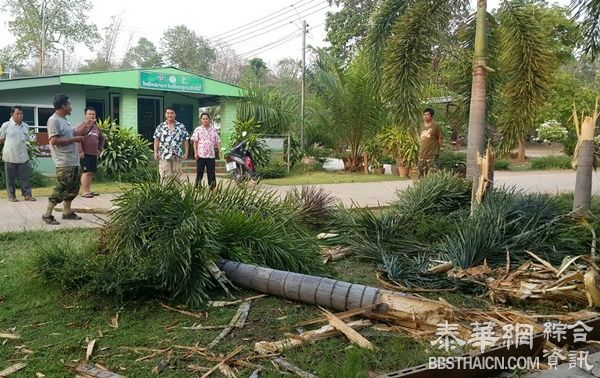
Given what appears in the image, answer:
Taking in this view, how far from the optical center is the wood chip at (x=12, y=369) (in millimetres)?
2982

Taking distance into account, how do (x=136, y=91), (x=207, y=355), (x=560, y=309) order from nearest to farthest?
(x=207, y=355) < (x=560, y=309) < (x=136, y=91)

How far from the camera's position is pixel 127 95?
59.3ft

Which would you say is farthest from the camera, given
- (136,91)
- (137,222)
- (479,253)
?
(136,91)

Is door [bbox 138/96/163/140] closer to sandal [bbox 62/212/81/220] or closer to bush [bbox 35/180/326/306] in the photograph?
sandal [bbox 62/212/81/220]

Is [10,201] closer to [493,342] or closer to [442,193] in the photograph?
[442,193]

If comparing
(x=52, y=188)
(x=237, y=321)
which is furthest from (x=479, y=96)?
(x=52, y=188)

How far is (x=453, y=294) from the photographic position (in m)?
4.59

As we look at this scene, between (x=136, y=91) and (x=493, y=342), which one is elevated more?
(x=136, y=91)

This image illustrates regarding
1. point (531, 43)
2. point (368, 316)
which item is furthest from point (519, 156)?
point (368, 316)

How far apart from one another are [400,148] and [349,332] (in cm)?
1332

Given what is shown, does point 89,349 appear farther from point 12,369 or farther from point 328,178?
point 328,178

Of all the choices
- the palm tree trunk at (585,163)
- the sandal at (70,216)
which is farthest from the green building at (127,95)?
the palm tree trunk at (585,163)

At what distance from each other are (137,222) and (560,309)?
348 cm

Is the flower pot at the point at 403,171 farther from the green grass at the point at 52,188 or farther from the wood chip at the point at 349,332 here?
the wood chip at the point at 349,332
